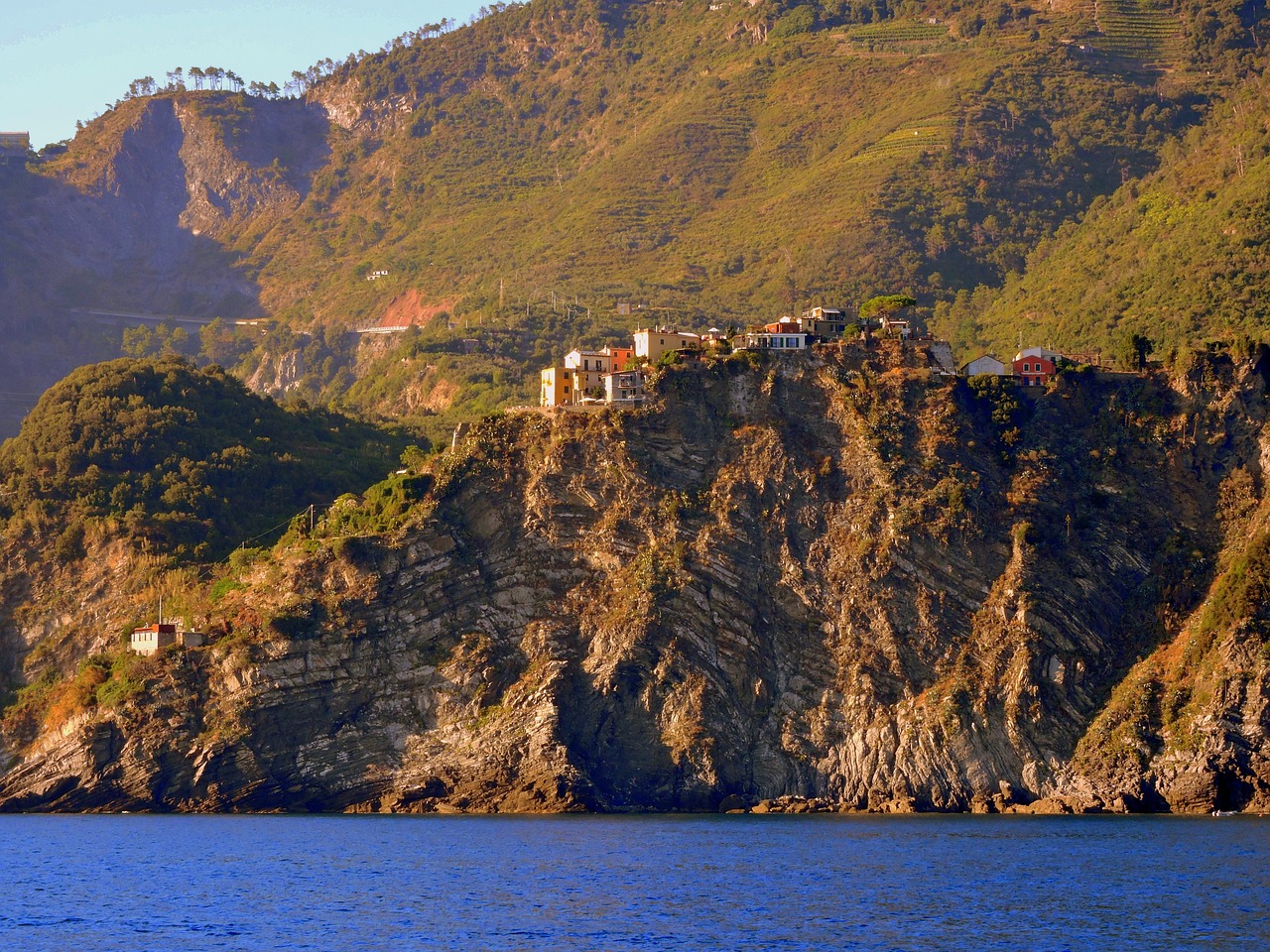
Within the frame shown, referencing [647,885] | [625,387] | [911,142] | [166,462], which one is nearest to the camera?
[647,885]

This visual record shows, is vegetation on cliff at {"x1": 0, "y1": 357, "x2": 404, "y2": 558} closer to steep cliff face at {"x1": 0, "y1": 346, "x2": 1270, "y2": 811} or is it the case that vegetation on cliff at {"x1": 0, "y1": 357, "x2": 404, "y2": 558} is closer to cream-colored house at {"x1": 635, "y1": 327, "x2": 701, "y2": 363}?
steep cliff face at {"x1": 0, "y1": 346, "x2": 1270, "y2": 811}

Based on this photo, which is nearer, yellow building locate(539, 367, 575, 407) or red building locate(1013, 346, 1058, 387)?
red building locate(1013, 346, 1058, 387)

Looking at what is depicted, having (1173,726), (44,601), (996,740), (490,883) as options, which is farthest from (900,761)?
(44,601)

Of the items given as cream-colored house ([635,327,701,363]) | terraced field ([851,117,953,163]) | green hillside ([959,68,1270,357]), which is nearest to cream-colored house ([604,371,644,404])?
cream-colored house ([635,327,701,363])

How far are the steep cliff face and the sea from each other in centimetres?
500

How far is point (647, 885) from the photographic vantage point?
230ft

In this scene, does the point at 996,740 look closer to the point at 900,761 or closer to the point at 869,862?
the point at 900,761

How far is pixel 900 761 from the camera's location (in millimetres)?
97562

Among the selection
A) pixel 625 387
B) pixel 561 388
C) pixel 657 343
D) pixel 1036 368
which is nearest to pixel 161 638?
pixel 561 388

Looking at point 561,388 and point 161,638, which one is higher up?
point 561,388

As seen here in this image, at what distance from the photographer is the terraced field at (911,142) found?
180500 mm

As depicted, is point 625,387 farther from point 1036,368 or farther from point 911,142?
point 911,142

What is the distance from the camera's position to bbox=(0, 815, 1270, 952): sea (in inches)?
2371

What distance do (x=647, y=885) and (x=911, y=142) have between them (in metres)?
122
